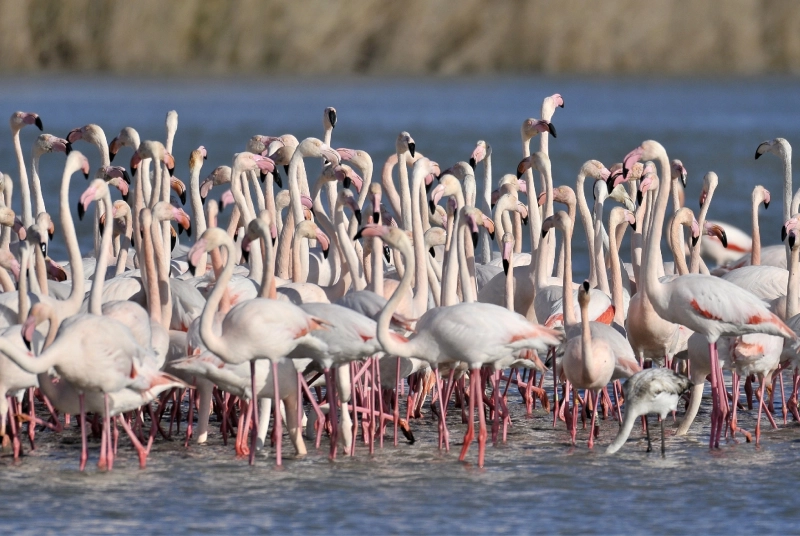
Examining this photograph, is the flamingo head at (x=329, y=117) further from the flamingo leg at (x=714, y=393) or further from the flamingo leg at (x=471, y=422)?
the flamingo leg at (x=714, y=393)

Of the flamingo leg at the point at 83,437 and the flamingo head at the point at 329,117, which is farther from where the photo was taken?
the flamingo head at the point at 329,117

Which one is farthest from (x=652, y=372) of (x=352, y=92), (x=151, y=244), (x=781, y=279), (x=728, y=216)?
(x=352, y=92)

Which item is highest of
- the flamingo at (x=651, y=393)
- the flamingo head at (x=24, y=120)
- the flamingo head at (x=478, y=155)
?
the flamingo head at (x=24, y=120)

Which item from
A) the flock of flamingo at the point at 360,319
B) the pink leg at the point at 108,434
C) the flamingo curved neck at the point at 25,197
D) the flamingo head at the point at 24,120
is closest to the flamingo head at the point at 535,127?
the flock of flamingo at the point at 360,319

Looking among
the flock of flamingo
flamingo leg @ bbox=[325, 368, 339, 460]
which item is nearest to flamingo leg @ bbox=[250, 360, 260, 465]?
the flock of flamingo

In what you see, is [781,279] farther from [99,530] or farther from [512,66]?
[512,66]

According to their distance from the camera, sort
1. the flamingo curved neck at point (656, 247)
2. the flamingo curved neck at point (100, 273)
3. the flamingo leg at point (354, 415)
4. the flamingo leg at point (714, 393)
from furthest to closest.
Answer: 1. the flamingo curved neck at point (656, 247)
2. the flamingo leg at point (714, 393)
3. the flamingo leg at point (354, 415)
4. the flamingo curved neck at point (100, 273)

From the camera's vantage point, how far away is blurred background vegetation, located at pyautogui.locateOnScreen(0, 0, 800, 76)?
68.1 metres

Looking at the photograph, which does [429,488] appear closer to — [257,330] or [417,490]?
[417,490]

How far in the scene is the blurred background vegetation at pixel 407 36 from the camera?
68.1 metres

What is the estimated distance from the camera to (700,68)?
6988 centimetres

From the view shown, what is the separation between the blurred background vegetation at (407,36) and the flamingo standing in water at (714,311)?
61.0m

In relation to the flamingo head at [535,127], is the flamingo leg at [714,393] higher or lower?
lower

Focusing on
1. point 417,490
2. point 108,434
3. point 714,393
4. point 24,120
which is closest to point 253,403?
point 108,434
